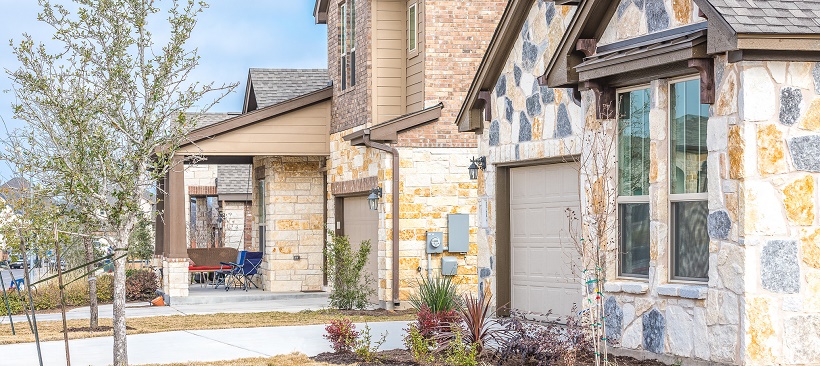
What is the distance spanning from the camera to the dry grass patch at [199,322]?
15234mm

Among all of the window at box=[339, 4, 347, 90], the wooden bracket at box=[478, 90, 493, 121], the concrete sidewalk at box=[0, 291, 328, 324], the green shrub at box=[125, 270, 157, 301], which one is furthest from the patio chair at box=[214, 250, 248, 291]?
the wooden bracket at box=[478, 90, 493, 121]

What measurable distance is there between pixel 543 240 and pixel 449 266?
5.60m

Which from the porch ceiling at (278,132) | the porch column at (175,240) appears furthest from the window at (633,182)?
the porch column at (175,240)

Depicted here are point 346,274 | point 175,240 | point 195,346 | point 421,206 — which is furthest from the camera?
point 175,240

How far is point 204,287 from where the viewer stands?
88.6 feet

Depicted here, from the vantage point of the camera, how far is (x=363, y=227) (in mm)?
20953

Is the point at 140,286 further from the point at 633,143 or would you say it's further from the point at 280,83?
the point at 633,143

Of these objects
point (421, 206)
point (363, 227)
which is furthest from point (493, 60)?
point (363, 227)

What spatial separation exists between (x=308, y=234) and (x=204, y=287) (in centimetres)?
440

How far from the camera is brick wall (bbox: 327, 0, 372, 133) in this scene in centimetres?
2016

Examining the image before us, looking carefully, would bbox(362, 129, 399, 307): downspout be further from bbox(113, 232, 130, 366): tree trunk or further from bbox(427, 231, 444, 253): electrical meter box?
bbox(113, 232, 130, 366): tree trunk

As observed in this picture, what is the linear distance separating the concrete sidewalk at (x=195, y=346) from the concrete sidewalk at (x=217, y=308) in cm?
463

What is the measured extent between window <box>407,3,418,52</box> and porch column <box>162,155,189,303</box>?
558 cm

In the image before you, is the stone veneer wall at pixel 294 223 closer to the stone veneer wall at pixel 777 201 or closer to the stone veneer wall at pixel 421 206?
the stone veneer wall at pixel 421 206
